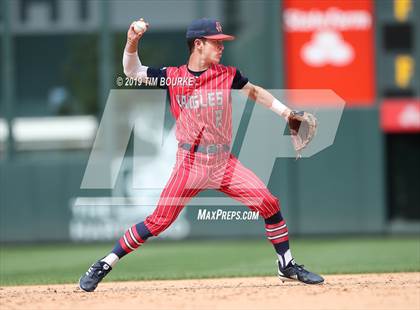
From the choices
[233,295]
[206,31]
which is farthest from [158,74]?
[233,295]

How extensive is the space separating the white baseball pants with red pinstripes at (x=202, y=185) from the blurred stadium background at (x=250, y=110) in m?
6.21

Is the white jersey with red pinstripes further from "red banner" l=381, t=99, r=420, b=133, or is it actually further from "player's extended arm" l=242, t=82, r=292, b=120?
"red banner" l=381, t=99, r=420, b=133

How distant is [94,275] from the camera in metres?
6.15

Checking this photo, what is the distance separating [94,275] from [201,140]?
1282 mm

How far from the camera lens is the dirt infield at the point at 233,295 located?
5.53 meters

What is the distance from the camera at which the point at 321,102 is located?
12.3 m

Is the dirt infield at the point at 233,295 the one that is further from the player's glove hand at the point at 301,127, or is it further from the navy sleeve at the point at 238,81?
the navy sleeve at the point at 238,81

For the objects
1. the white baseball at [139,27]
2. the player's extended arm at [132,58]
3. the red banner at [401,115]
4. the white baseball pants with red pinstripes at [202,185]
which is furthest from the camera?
the red banner at [401,115]

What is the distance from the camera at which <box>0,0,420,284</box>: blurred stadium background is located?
487 inches

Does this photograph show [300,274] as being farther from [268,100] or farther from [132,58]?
[132,58]

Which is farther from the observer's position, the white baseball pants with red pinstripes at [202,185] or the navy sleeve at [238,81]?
the navy sleeve at [238,81]

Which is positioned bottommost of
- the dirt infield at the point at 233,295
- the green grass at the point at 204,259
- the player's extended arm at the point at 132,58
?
the green grass at the point at 204,259

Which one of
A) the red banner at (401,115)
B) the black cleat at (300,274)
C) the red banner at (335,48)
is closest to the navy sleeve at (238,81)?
the black cleat at (300,274)

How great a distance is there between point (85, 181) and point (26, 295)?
20.5 feet
